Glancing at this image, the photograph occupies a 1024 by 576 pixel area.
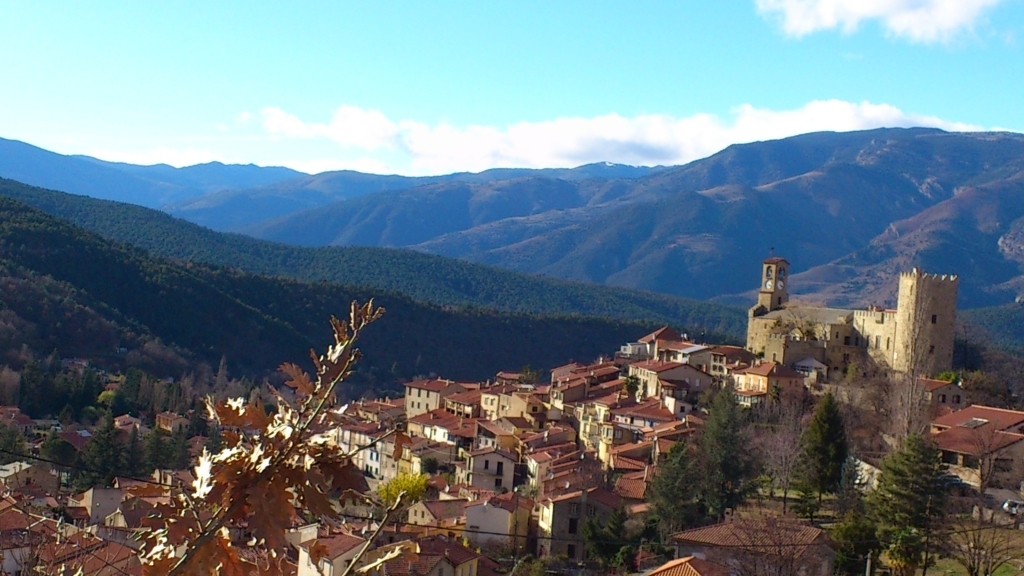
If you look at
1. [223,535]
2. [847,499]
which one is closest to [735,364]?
[847,499]

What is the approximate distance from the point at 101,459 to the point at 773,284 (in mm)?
26820

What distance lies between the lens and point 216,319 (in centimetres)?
7625

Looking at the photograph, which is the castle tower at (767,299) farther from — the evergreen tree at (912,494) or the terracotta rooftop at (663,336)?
the evergreen tree at (912,494)

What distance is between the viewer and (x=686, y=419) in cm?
3350

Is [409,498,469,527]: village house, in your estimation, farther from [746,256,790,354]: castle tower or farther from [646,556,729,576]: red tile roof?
[746,256,790,354]: castle tower

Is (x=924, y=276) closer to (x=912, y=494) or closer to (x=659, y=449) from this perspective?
(x=659, y=449)

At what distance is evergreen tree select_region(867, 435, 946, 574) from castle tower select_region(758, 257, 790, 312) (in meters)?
21.6

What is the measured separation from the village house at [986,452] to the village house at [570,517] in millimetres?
8411

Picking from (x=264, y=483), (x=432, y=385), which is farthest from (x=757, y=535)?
(x=432, y=385)

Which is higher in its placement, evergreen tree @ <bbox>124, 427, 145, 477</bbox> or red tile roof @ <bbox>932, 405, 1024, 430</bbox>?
red tile roof @ <bbox>932, 405, 1024, 430</bbox>

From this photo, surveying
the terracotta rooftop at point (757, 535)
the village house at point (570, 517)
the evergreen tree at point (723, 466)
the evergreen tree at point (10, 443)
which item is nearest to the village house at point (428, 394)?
the evergreen tree at point (10, 443)

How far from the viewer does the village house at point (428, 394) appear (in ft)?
155

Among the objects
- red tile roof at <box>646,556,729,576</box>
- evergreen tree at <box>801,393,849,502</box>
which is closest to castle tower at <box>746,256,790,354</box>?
evergreen tree at <box>801,393,849,502</box>

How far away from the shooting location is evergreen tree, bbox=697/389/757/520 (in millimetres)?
26672
